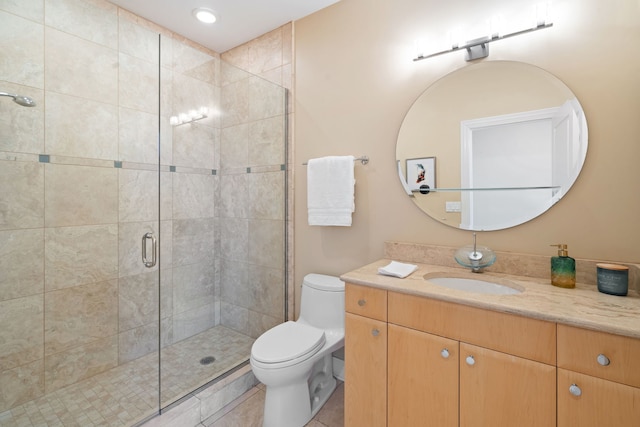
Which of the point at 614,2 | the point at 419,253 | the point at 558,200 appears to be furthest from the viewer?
the point at 419,253

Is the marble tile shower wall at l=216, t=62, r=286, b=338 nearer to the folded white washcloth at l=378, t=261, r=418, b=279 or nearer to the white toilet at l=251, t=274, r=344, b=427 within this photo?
the white toilet at l=251, t=274, r=344, b=427

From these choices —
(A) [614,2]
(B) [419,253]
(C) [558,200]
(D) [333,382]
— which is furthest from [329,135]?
(D) [333,382]

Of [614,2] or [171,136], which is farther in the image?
[171,136]

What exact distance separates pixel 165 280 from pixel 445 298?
6.02ft

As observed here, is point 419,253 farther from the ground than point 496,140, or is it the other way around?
point 496,140

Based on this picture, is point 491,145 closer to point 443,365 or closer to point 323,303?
point 443,365

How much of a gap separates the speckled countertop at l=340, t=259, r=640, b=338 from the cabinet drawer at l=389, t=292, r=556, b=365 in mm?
34

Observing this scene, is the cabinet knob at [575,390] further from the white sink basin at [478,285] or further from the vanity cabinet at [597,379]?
the white sink basin at [478,285]

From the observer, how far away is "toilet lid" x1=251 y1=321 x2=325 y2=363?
1.46 metres

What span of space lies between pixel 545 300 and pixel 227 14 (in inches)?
101

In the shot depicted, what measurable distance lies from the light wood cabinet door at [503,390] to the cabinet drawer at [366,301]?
341 millimetres

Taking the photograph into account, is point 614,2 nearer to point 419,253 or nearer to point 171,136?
point 419,253

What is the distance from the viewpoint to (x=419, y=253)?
1680mm

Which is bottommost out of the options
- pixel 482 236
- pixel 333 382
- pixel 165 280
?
pixel 333 382
